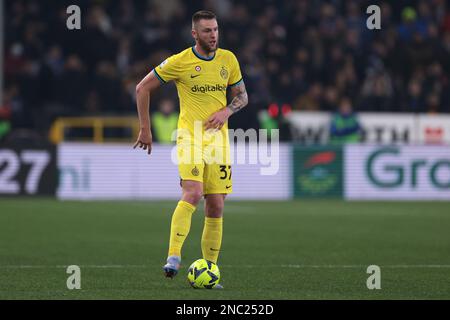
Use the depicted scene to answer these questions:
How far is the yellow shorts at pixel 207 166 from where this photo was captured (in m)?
8.78

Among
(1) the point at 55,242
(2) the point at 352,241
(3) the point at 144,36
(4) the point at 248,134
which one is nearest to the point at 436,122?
(4) the point at 248,134

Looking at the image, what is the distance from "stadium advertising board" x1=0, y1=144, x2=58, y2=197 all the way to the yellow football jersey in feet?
37.7

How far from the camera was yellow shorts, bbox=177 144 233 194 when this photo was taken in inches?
346

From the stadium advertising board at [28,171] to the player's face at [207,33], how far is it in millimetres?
11695

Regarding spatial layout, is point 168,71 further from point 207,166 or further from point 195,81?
point 207,166

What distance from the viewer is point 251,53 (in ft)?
77.5

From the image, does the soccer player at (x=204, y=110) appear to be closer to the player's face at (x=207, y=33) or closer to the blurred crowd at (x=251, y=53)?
the player's face at (x=207, y=33)

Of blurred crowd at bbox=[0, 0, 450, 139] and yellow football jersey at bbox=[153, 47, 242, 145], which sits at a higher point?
blurred crowd at bbox=[0, 0, 450, 139]

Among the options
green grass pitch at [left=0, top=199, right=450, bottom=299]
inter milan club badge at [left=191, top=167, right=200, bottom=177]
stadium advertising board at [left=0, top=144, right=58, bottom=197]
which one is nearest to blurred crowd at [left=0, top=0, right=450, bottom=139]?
stadium advertising board at [left=0, top=144, right=58, bottom=197]

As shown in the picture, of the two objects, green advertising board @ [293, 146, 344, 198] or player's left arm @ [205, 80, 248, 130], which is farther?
green advertising board @ [293, 146, 344, 198]

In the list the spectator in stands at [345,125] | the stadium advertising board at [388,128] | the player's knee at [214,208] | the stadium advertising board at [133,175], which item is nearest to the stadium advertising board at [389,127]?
the stadium advertising board at [388,128]

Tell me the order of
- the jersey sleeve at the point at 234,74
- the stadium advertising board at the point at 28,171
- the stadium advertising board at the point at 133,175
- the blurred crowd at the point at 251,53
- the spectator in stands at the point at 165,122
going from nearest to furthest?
the jersey sleeve at the point at 234,74
the stadium advertising board at the point at 28,171
the stadium advertising board at the point at 133,175
the spectator in stands at the point at 165,122
the blurred crowd at the point at 251,53

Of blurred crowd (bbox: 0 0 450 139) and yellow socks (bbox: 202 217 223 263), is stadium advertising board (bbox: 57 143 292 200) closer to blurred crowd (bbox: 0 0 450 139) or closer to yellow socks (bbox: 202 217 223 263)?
blurred crowd (bbox: 0 0 450 139)

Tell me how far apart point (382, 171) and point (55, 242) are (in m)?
10.1
